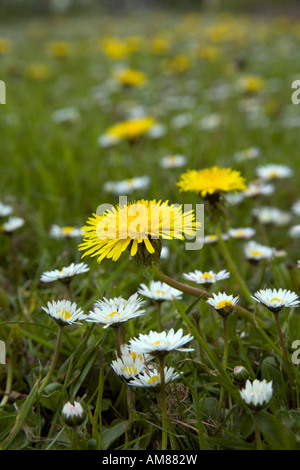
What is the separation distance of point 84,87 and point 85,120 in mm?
1098

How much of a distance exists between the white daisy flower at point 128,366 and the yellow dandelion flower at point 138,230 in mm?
157

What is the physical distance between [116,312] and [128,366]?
86 mm

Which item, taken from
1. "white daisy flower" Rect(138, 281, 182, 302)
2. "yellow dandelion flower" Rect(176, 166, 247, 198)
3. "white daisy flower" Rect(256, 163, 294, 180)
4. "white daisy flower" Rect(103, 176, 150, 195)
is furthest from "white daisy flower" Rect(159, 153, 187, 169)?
"white daisy flower" Rect(138, 281, 182, 302)

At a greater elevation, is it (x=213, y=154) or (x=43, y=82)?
(x=43, y=82)

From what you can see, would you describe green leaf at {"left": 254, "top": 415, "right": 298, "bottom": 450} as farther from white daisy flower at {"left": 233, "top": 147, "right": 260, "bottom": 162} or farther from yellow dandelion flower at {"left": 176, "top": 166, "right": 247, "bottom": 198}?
white daisy flower at {"left": 233, "top": 147, "right": 260, "bottom": 162}

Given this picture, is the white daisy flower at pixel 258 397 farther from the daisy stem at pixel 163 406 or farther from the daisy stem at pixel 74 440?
the daisy stem at pixel 74 440

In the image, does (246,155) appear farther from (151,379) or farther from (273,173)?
(151,379)

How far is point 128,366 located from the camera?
2.47 ft

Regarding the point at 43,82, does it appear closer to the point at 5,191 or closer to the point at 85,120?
the point at 85,120

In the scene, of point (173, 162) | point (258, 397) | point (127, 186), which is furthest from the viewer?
point (173, 162)

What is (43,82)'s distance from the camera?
3904 millimetres

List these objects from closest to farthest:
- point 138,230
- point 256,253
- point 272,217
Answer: point 138,230, point 256,253, point 272,217

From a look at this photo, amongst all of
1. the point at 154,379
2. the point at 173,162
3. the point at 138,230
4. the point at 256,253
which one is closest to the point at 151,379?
the point at 154,379
